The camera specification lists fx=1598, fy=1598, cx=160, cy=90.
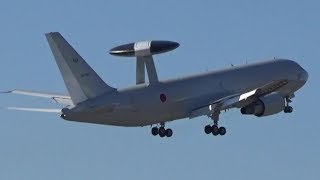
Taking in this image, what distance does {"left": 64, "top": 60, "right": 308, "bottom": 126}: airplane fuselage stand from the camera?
116812 mm

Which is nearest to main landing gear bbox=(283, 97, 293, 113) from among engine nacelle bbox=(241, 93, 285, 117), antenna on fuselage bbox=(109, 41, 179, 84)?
engine nacelle bbox=(241, 93, 285, 117)

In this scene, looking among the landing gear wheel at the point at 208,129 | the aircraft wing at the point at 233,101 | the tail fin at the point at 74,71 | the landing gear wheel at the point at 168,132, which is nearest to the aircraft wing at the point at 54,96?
the landing gear wheel at the point at 168,132

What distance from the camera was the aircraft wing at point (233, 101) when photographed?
406 feet

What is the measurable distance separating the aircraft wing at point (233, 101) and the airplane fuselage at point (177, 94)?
0.74 m

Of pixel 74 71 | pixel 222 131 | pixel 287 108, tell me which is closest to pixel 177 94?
pixel 222 131

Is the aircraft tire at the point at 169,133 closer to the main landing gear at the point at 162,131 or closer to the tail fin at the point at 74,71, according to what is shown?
the main landing gear at the point at 162,131

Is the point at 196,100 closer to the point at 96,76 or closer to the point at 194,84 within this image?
the point at 194,84

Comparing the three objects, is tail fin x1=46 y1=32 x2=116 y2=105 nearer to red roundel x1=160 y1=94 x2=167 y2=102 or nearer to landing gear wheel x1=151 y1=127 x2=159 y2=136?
red roundel x1=160 y1=94 x2=167 y2=102

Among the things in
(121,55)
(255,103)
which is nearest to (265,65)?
(255,103)

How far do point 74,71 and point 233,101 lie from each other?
577 inches

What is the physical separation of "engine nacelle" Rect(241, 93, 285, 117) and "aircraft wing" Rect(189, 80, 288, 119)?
1.29 metres

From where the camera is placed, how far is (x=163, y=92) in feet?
399

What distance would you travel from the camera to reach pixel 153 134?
12550 cm

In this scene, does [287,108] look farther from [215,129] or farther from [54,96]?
[54,96]
